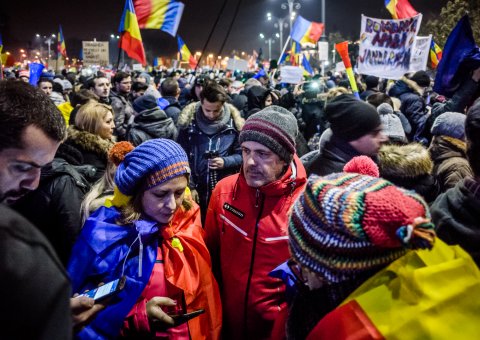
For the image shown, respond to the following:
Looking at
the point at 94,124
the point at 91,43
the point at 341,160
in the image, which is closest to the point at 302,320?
the point at 341,160

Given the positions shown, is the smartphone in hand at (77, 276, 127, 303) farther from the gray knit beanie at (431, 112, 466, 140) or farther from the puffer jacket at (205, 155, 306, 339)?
the gray knit beanie at (431, 112, 466, 140)

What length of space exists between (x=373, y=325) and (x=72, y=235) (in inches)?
88.1

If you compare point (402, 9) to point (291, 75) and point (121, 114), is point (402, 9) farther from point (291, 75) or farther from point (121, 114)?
→ point (121, 114)

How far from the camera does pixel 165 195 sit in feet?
8.15

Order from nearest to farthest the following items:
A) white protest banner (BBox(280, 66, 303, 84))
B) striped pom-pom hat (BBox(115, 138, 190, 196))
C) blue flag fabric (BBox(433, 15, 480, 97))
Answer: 1. striped pom-pom hat (BBox(115, 138, 190, 196))
2. blue flag fabric (BBox(433, 15, 480, 97))
3. white protest banner (BBox(280, 66, 303, 84))

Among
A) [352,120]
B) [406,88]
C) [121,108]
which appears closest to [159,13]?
[121,108]

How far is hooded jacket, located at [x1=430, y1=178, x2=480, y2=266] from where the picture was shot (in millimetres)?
1649

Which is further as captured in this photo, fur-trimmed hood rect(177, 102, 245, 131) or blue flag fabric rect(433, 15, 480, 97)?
fur-trimmed hood rect(177, 102, 245, 131)

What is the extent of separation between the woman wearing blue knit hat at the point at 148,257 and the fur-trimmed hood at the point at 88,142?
1611 mm

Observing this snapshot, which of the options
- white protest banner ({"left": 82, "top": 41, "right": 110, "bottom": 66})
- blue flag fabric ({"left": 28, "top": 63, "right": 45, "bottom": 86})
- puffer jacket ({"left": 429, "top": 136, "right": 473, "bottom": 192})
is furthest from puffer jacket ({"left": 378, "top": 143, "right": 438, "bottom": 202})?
white protest banner ({"left": 82, "top": 41, "right": 110, "bottom": 66})

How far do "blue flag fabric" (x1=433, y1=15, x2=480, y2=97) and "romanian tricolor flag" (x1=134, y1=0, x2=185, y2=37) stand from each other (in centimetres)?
663

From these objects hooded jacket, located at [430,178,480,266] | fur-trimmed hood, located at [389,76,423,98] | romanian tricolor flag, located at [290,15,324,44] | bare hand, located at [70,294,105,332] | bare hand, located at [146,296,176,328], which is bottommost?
bare hand, located at [146,296,176,328]

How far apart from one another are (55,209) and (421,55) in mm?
10012

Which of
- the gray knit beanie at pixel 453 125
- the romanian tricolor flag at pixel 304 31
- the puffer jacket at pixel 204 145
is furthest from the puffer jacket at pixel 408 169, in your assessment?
the romanian tricolor flag at pixel 304 31
